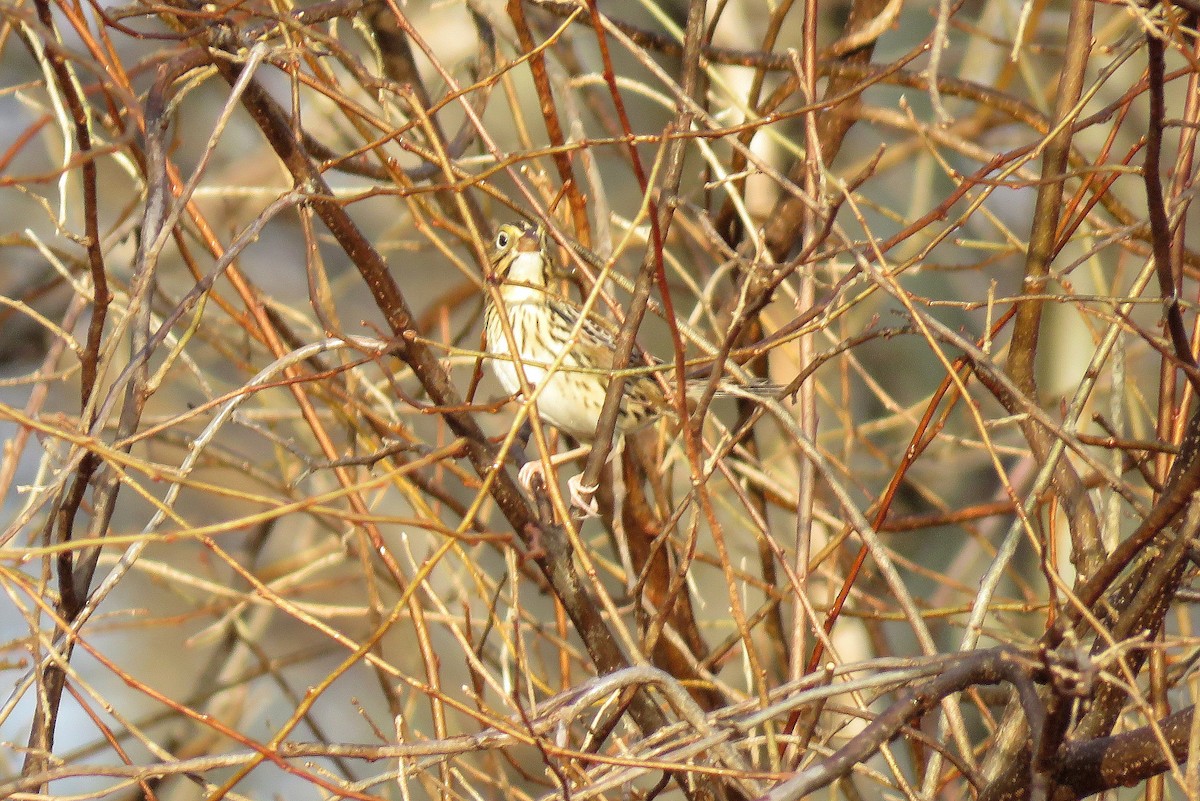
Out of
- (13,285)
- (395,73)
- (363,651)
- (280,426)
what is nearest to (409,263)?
(13,285)

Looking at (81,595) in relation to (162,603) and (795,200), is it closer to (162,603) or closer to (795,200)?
(795,200)

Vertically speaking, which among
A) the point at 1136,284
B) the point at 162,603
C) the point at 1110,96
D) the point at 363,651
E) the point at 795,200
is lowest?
the point at 162,603

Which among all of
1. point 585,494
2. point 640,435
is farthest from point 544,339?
point 585,494

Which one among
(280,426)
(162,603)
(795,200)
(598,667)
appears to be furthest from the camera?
(162,603)

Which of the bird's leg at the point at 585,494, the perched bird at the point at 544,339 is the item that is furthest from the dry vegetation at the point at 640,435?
the perched bird at the point at 544,339

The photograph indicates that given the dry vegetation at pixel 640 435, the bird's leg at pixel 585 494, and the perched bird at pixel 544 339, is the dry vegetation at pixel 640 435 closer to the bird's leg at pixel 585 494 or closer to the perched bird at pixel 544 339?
the bird's leg at pixel 585 494

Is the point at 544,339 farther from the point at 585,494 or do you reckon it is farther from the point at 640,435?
the point at 585,494

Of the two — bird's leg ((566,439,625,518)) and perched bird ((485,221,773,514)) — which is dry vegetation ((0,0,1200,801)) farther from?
perched bird ((485,221,773,514))

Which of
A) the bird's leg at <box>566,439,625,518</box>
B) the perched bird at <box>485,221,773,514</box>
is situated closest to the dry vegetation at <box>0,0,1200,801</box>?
the bird's leg at <box>566,439,625,518</box>

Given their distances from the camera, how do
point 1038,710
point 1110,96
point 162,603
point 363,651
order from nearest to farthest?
point 1038,710
point 363,651
point 1110,96
point 162,603

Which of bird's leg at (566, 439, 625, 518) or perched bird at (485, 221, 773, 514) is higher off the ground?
perched bird at (485, 221, 773, 514)

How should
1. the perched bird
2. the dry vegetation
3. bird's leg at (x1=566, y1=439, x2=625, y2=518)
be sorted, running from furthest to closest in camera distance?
the perched bird → bird's leg at (x1=566, y1=439, x2=625, y2=518) → the dry vegetation
